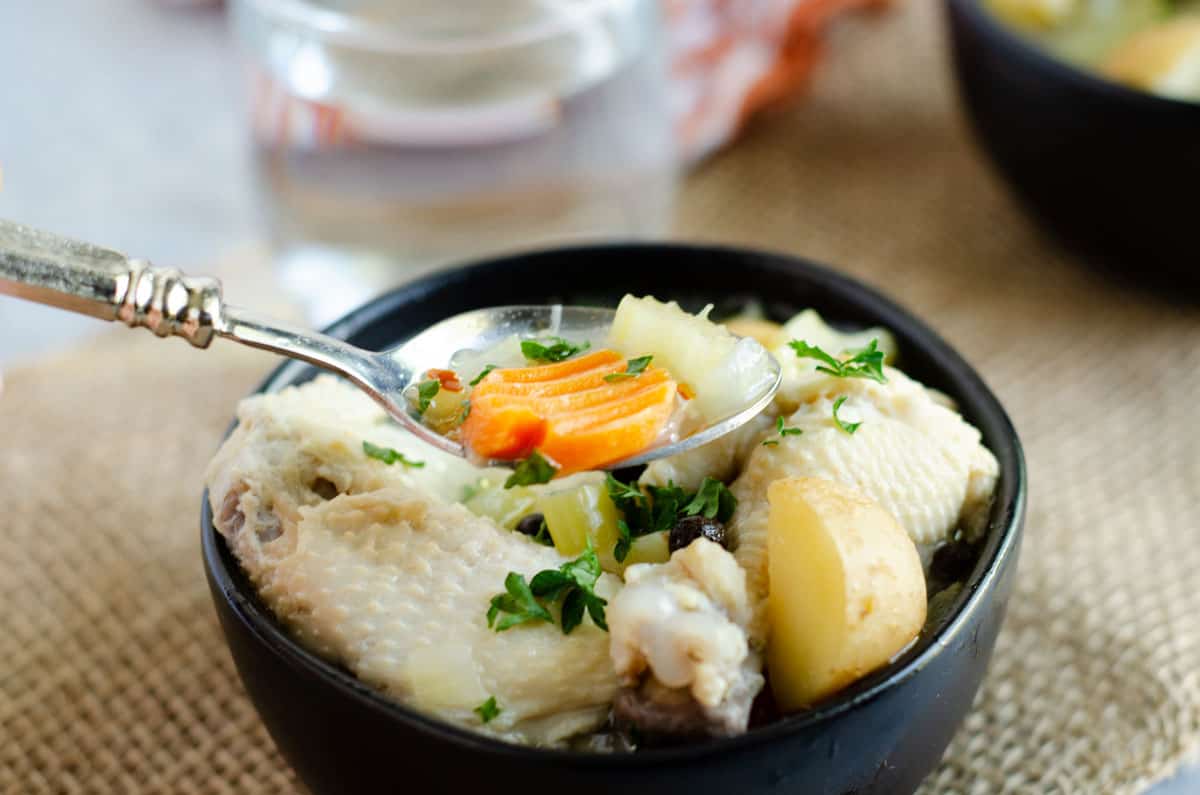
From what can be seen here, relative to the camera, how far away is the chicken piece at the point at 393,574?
131cm

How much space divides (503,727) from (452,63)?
5.25 feet

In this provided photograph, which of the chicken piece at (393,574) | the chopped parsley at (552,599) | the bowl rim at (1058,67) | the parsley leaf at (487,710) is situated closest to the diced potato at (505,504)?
the chicken piece at (393,574)

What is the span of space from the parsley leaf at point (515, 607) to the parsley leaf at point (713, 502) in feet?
0.68

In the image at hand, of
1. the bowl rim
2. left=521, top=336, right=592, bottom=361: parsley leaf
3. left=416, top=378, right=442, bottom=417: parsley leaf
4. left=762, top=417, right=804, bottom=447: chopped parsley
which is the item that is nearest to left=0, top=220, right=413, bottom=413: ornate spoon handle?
left=416, top=378, right=442, bottom=417: parsley leaf

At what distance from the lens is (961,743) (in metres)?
1.71

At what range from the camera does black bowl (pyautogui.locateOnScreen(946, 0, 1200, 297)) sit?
2318mm

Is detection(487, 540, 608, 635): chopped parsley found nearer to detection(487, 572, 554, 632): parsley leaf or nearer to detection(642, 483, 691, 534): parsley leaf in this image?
detection(487, 572, 554, 632): parsley leaf

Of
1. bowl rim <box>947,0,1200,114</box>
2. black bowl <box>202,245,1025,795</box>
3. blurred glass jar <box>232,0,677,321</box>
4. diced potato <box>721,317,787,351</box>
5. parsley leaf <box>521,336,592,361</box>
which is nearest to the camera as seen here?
black bowl <box>202,245,1025,795</box>

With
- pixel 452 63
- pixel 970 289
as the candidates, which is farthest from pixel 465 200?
pixel 970 289

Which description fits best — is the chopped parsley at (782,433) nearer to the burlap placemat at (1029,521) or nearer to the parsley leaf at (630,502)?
the parsley leaf at (630,502)

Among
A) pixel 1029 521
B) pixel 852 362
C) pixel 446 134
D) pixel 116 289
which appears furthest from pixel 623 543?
pixel 446 134

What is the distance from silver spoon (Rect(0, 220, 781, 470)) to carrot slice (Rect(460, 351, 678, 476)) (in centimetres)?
3

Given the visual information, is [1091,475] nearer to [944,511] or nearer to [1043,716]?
[1043,716]

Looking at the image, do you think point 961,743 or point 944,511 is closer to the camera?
point 944,511
